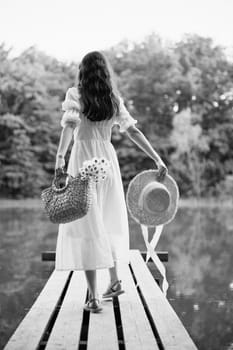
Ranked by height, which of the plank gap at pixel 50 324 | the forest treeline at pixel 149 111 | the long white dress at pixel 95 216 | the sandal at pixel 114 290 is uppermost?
the forest treeline at pixel 149 111

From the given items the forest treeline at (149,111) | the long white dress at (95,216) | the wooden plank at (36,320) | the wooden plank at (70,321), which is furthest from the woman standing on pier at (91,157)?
the forest treeline at (149,111)

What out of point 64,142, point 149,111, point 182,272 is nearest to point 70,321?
point 64,142

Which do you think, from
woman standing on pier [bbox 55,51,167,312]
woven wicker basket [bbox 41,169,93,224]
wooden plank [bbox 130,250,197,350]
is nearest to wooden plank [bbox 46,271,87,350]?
woman standing on pier [bbox 55,51,167,312]

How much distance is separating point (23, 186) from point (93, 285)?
14260 mm

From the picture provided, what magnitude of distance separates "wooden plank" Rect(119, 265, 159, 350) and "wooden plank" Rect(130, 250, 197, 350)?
43mm

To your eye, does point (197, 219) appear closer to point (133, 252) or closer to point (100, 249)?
point (133, 252)

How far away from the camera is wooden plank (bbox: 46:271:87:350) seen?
2.11 metres

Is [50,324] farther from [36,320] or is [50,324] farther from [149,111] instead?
[149,111]

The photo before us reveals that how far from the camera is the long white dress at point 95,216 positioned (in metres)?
2.61

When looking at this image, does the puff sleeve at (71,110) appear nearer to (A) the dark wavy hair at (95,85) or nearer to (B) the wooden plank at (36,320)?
(A) the dark wavy hair at (95,85)

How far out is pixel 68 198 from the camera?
2.45m

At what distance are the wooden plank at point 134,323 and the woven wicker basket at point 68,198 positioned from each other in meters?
0.51

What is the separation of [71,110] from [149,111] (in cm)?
1674

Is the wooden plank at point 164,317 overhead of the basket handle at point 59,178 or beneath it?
beneath
